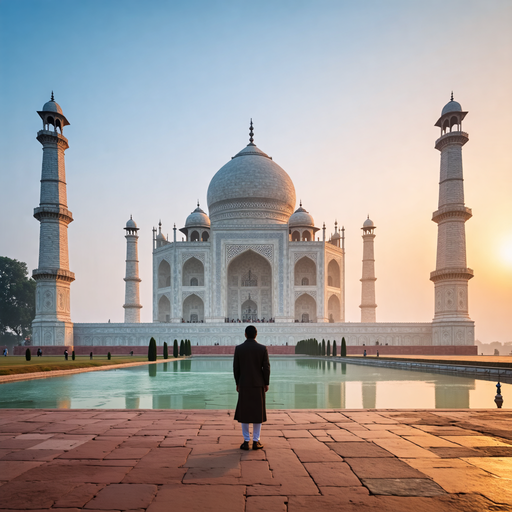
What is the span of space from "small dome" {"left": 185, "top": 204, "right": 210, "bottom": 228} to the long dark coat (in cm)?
3165

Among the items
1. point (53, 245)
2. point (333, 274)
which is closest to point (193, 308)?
point (333, 274)

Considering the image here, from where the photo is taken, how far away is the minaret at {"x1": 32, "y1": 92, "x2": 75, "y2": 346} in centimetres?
2397

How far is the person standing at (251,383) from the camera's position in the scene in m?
3.40

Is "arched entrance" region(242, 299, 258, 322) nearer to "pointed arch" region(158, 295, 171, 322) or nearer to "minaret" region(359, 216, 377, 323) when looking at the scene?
"pointed arch" region(158, 295, 171, 322)

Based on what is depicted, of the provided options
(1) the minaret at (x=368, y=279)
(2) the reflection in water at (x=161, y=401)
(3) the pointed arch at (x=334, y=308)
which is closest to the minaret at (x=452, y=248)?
(1) the minaret at (x=368, y=279)

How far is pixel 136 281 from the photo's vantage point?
32094mm

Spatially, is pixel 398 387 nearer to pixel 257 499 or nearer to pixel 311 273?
pixel 257 499

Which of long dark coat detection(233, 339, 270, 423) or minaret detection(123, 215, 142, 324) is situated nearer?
long dark coat detection(233, 339, 270, 423)

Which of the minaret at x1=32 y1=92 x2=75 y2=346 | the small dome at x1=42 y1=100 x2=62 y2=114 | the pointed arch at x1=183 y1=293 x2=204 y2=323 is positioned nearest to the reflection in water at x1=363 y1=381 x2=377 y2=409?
the minaret at x1=32 y1=92 x2=75 y2=346

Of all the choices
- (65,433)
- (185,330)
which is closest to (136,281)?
(185,330)

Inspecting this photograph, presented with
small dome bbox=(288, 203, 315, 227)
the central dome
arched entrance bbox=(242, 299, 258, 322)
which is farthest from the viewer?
small dome bbox=(288, 203, 315, 227)

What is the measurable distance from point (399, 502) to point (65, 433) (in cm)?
270

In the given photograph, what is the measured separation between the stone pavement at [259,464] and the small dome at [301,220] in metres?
29.5

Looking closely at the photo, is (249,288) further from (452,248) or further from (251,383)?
(251,383)
